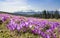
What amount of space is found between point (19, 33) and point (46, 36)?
1169mm

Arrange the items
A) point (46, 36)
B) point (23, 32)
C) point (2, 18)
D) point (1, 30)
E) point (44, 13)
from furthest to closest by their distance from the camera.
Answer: point (44, 13)
point (2, 18)
point (1, 30)
point (23, 32)
point (46, 36)

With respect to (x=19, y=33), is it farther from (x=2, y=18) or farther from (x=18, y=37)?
(x=2, y=18)

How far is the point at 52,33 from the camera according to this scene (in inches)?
286

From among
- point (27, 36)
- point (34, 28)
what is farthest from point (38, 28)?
point (27, 36)

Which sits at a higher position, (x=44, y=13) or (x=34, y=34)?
(x=34, y=34)

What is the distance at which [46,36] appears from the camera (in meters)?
6.93

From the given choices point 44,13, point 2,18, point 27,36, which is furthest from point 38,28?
point 44,13

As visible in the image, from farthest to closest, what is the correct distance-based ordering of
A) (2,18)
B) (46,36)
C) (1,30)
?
(2,18)
(1,30)
(46,36)

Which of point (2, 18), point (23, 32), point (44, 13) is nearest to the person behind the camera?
point (23, 32)

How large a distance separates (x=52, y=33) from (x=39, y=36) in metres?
0.59

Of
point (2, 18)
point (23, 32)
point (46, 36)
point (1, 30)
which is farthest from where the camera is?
point (2, 18)

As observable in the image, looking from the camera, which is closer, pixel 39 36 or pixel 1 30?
pixel 39 36

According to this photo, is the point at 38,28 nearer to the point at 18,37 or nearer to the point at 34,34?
the point at 34,34

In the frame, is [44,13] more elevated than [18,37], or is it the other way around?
[18,37]
